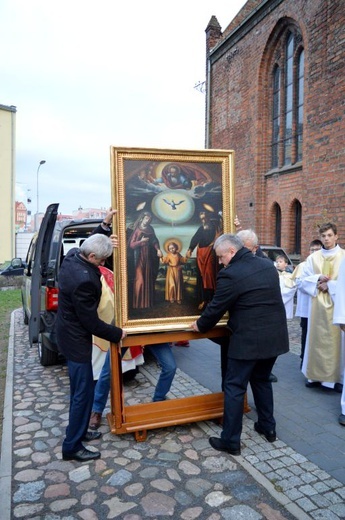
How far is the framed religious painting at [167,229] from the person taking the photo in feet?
12.7

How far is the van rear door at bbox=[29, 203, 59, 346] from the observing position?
5.62 metres

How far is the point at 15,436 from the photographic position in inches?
165

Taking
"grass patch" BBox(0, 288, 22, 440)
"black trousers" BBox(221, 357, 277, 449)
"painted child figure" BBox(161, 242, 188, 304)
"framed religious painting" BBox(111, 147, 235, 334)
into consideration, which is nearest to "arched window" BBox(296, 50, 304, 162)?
"grass patch" BBox(0, 288, 22, 440)

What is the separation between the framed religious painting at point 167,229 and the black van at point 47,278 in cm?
208

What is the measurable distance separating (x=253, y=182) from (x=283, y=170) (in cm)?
142

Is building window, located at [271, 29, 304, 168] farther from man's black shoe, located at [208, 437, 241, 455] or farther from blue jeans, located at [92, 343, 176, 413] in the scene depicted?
man's black shoe, located at [208, 437, 241, 455]

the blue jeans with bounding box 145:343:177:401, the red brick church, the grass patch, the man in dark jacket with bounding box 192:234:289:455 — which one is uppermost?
the red brick church

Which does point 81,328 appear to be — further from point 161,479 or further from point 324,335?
point 324,335

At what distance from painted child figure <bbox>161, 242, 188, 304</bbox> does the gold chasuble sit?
2.27 meters

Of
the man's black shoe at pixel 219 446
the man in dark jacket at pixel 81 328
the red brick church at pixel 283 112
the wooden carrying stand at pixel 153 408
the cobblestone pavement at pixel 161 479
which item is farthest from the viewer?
the red brick church at pixel 283 112

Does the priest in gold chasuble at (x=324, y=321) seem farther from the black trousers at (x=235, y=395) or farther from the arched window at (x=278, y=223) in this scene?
the arched window at (x=278, y=223)

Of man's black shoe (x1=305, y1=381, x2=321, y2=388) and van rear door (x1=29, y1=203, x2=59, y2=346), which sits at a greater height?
van rear door (x1=29, y1=203, x2=59, y2=346)

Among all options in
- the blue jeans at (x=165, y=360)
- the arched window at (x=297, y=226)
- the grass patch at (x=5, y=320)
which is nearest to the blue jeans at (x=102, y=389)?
the blue jeans at (x=165, y=360)

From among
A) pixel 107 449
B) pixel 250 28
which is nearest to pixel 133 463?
pixel 107 449
